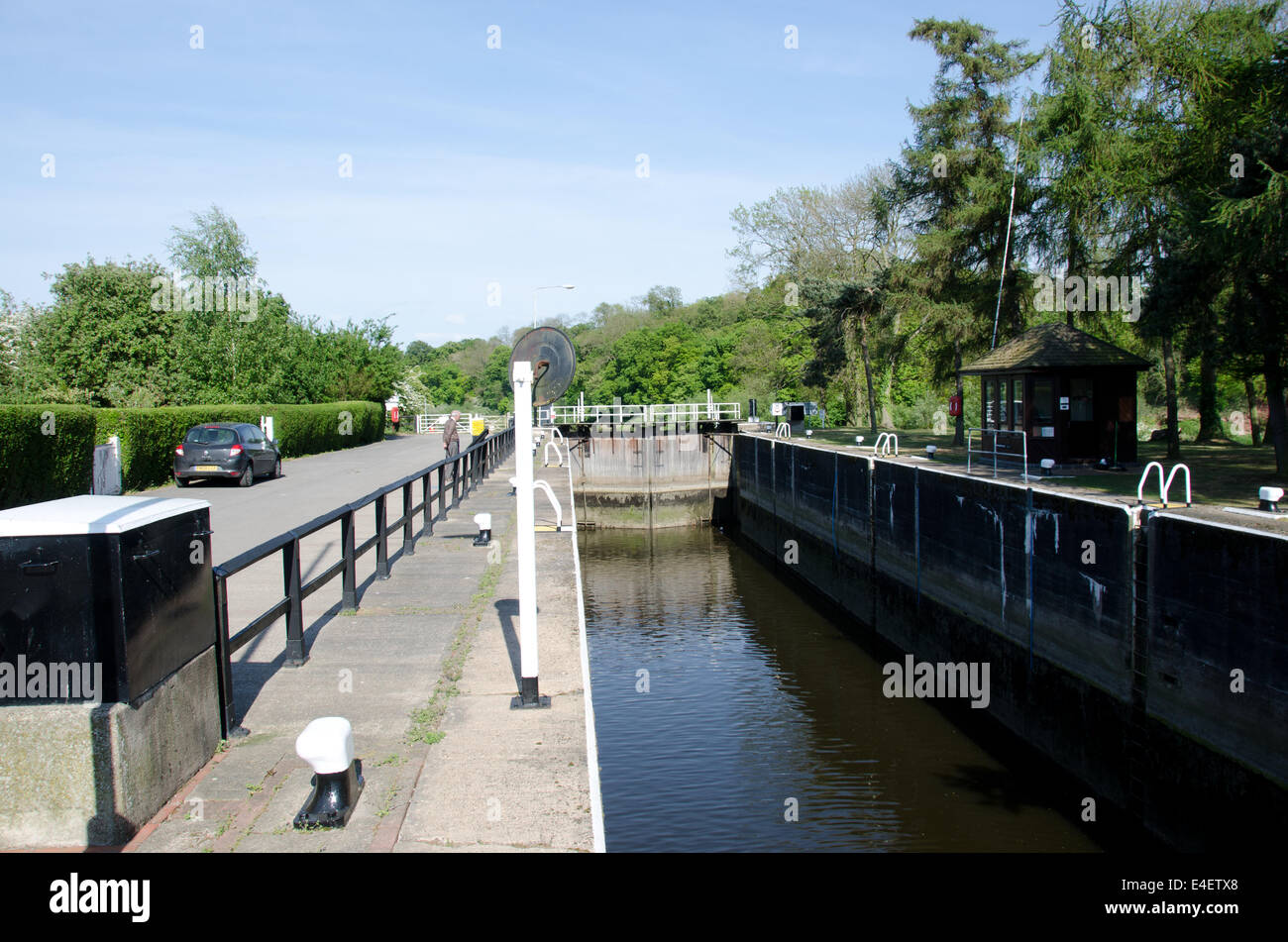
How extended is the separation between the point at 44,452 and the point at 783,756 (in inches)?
A: 648

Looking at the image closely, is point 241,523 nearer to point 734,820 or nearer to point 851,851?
point 734,820

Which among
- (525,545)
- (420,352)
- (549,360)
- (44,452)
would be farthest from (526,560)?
(420,352)

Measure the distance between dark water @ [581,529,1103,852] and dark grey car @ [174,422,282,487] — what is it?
10.7 metres

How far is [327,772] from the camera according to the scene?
15.9 feet

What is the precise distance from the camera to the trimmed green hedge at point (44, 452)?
18.7 metres

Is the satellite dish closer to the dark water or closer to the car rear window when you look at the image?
the dark water

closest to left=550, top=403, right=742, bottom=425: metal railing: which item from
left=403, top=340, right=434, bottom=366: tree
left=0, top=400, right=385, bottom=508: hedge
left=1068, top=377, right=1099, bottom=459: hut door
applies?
left=0, top=400, right=385, bottom=508: hedge

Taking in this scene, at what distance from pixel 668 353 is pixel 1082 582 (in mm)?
85424

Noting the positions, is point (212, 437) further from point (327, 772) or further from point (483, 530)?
point (327, 772)

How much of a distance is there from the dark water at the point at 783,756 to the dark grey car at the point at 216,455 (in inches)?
420

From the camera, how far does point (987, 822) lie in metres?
9.86

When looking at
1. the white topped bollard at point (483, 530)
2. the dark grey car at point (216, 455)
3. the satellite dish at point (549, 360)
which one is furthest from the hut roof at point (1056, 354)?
the dark grey car at point (216, 455)

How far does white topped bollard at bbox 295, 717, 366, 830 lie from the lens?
4.80 meters
